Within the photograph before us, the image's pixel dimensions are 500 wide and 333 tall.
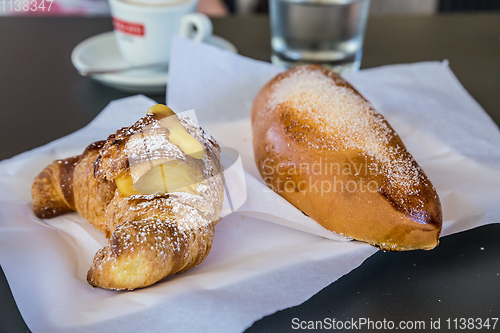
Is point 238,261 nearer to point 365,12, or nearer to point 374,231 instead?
point 374,231

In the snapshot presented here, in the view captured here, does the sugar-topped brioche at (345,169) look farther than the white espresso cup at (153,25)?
No

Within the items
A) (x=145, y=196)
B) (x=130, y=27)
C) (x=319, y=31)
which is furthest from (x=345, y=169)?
(x=130, y=27)

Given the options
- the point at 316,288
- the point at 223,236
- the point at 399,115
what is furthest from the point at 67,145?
the point at 399,115

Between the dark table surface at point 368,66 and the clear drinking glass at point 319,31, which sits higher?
the clear drinking glass at point 319,31

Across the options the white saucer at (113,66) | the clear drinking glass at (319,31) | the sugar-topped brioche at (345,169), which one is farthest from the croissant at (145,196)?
the clear drinking glass at (319,31)

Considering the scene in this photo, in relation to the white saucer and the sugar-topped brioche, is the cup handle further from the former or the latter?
the sugar-topped brioche

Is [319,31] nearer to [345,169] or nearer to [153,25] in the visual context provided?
[153,25]

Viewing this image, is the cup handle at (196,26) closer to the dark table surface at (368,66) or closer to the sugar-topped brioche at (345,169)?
the dark table surface at (368,66)
